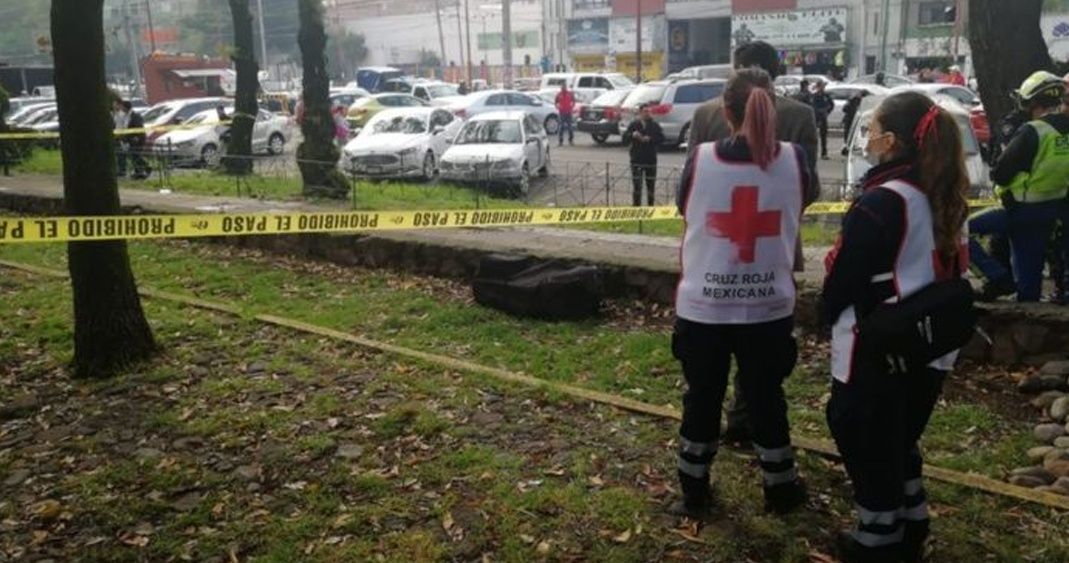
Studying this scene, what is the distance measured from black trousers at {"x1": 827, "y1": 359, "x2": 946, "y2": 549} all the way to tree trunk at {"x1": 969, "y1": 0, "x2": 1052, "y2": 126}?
6.23 m

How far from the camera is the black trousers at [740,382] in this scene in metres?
3.72

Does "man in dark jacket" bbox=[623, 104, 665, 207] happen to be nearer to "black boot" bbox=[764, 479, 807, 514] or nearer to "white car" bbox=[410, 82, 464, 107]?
"black boot" bbox=[764, 479, 807, 514]

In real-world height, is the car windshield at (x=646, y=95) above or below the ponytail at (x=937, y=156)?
above

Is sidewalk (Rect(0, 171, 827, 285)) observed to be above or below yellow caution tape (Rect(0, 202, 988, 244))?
below

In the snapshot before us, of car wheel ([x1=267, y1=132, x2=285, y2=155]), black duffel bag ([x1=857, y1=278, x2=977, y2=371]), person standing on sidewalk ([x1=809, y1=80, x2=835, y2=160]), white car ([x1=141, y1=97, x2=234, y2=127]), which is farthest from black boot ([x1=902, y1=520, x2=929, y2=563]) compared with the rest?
white car ([x1=141, y1=97, x2=234, y2=127])

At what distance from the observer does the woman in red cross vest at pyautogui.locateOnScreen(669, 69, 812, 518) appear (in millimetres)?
3572

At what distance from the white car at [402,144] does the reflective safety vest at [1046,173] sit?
13485mm

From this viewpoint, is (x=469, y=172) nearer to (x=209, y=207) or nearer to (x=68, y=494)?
(x=209, y=207)

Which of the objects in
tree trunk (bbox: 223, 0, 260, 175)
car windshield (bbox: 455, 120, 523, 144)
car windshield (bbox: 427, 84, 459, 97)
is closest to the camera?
car windshield (bbox: 455, 120, 523, 144)

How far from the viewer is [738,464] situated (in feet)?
14.7

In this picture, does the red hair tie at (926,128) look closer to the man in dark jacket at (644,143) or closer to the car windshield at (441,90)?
the man in dark jacket at (644,143)

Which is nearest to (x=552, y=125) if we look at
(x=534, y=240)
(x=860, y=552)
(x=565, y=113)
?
(x=565, y=113)

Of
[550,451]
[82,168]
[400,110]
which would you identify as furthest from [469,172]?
[550,451]

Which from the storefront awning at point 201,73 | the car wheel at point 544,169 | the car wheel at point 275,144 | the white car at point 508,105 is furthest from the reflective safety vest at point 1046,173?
the storefront awning at point 201,73
